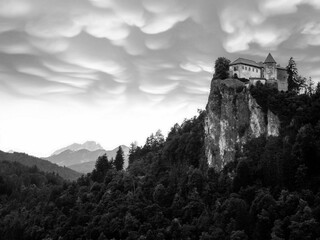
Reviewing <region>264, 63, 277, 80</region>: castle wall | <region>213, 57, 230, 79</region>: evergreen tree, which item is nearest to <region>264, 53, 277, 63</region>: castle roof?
<region>264, 63, 277, 80</region>: castle wall

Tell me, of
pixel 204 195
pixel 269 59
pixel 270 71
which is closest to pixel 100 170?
pixel 204 195

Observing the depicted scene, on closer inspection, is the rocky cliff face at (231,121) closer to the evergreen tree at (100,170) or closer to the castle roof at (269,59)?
the castle roof at (269,59)

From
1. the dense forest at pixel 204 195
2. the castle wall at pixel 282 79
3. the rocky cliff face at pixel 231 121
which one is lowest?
the dense forest at pixel 204 195

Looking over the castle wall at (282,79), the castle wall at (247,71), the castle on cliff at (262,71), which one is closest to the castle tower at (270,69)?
the castle on cliff at (262,71)

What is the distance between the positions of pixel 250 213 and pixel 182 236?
13.6 meters

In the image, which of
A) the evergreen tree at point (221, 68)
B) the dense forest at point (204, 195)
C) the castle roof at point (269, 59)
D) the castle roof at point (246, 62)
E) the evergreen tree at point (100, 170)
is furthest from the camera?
the evergreen tree at point (100, 170)

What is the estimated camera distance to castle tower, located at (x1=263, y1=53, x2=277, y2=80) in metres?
95.4

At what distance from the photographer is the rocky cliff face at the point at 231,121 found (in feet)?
289

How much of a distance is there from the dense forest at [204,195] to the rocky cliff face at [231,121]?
2.00 m

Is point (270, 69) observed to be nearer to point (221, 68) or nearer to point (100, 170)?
point (221, 68)

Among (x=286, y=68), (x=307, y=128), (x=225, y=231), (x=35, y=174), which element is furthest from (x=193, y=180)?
(x=35, y=174)

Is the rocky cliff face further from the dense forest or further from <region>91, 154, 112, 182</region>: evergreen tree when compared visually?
<region>91, 154, 112, 182</region>: evergreen tree

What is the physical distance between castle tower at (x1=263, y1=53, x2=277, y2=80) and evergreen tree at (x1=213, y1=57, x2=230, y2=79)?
353 inches

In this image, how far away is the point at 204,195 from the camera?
8638 cm
